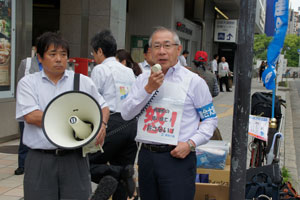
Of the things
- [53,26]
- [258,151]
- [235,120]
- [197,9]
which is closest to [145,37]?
[53,26]

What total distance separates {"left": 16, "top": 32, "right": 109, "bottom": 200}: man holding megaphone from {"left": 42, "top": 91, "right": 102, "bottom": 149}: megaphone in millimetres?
24

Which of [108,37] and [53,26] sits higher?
[53,26]

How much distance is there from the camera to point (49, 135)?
2592 millimetres

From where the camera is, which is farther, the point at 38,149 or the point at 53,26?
the point at 53,26

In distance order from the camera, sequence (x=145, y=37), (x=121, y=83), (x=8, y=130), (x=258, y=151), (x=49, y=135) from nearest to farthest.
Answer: (x=49, y=135) < (x=121, y=83) < (x=258, y=151) < (x=8, y=130) < (x=145, y=37)

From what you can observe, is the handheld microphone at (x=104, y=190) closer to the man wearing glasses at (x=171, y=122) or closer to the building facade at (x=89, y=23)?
the man wearing glasses at (x=171, y=122)

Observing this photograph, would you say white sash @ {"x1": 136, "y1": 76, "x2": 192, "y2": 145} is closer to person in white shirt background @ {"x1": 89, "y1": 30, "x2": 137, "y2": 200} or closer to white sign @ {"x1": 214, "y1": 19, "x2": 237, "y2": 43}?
person in white shirt background @ {"x1": 89, "y1": 30, "x2": 137, "y2": 200}

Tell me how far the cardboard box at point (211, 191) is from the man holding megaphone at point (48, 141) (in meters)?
→ 1.54

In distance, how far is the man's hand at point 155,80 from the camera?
2.61m

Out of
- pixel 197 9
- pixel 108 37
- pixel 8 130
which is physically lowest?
pixel 8 130

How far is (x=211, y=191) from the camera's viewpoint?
13.6 ft

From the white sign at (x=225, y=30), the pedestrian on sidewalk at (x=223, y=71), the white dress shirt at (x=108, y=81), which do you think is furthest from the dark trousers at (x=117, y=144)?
the white sign at (x=225, y=30)

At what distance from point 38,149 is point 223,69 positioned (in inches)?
783

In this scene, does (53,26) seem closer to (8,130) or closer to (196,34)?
(8,130)
